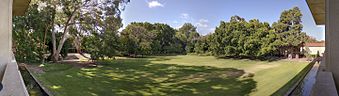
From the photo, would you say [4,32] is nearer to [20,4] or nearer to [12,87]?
[12,87]

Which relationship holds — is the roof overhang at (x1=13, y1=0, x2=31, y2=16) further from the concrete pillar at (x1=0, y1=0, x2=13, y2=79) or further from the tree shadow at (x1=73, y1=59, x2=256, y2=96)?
the tree shadow at (x1=73, y1=59, x2=256, y2=96)

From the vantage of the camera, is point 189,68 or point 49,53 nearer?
point 49,53

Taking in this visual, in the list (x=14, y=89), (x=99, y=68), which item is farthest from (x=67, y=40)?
(x=14, y=89)

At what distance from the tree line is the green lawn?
1.56 ft

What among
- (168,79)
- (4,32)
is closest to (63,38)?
(168,79)

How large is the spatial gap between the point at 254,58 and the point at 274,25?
1.34m

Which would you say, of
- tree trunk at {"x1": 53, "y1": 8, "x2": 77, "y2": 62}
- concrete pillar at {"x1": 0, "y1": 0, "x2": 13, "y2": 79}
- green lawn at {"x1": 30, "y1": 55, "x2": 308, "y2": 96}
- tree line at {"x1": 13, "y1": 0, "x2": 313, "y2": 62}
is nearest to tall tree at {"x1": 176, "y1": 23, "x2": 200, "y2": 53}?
tree line at {"x1": 13, "y1": 0, "x2": 313, "y2": 62}

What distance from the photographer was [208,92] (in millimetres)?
5918

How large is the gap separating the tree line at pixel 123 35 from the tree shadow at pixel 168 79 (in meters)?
0.81

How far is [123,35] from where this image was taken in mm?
8719

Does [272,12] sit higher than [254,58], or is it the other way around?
[272,12]

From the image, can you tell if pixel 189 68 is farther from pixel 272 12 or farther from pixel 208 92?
pixel 272 12

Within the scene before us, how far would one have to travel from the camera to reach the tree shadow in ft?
20.1

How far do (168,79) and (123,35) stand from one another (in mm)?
2446
